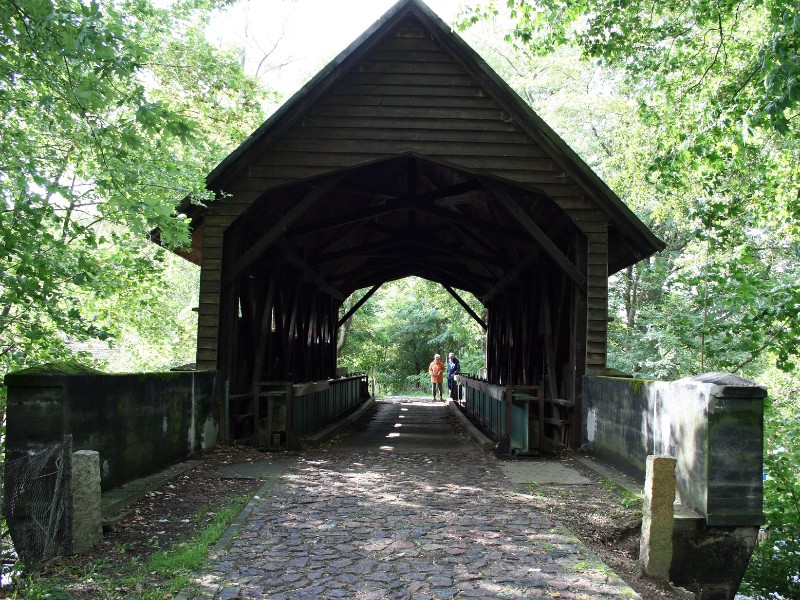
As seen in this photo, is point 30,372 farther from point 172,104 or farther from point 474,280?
point 474,280

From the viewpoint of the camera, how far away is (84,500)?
185 inches

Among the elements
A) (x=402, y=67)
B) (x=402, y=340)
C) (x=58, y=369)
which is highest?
(x=402, y=67)

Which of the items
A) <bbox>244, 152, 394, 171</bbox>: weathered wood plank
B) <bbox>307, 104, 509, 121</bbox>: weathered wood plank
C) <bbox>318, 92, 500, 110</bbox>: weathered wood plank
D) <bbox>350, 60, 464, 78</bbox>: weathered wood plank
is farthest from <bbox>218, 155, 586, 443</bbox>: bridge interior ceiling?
<bbox>350, 60, 464, 78</bbox>: weathered wood plank

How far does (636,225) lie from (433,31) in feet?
12.6

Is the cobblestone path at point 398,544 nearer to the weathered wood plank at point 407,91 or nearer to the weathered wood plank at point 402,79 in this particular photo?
the weathered wood plank at point 407,91

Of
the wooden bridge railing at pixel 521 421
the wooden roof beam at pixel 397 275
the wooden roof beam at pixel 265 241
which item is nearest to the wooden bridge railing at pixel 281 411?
the wooden roof beam at pixel 265 241

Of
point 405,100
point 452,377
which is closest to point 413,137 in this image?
point 405,100

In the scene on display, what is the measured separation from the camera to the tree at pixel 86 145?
528cm

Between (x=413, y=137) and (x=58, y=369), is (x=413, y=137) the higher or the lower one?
the higher one

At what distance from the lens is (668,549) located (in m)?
4.69

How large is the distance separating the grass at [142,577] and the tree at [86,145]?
95.6 inches

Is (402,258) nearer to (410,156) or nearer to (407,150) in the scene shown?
(410,156)

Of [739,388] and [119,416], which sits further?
[119,416]

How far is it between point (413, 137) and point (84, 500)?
6739 millimetres
